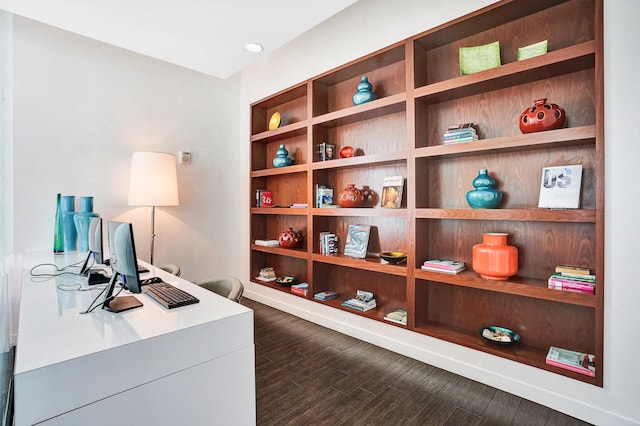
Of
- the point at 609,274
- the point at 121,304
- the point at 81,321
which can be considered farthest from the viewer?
the point at 609,274

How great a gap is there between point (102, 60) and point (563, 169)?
408 centimetres

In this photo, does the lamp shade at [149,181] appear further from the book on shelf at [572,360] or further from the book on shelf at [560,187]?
the book on shelf at [572,360]

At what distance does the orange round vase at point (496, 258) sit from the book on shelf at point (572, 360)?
1.66 ft

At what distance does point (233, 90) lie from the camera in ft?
13.9

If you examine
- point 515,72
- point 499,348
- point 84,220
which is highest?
point 515,72

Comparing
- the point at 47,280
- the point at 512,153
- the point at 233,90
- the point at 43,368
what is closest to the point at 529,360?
the point at 512,153

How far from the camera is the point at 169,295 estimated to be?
1.42 metres

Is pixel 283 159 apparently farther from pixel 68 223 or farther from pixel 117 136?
pixel 68 223

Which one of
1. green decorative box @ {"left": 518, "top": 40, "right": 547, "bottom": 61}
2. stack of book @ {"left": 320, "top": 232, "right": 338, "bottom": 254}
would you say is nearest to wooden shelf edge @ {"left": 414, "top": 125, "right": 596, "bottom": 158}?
green decorative box @ {"left": 518, "top": 40, "right": 547, "bottom": 61}

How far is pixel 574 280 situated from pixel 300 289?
2.36m

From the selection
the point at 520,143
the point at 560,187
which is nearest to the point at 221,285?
the point at 520,143

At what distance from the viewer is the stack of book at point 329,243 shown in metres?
3.15

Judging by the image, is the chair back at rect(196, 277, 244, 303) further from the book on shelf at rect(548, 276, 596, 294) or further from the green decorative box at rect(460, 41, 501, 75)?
the green decorative box at rect(460, 41, 501, 75)

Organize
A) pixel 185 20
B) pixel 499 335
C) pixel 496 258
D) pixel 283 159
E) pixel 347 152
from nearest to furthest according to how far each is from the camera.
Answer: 1. pixel 496 258
2. pixel 499 335
3. pixel 185 20
4. pixel 347 152
5. pixel 283 159
